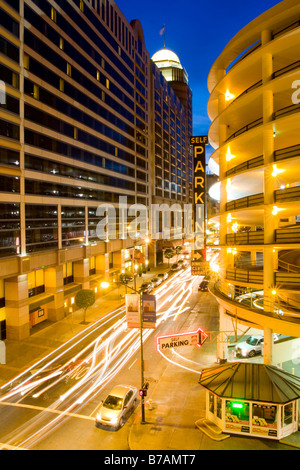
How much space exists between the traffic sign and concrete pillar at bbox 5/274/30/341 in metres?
16.6

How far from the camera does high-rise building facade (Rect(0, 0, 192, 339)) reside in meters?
28.2

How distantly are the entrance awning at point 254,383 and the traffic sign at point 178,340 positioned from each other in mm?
2068

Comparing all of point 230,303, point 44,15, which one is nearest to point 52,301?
point 230,303

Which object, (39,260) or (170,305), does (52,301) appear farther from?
(170,305)

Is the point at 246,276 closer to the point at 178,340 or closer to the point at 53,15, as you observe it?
the point at 178,340

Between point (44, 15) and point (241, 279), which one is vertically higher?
point (44, 15)

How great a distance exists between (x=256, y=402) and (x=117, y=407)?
7512 mm

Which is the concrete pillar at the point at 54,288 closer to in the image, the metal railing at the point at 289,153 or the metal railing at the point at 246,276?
the metal railing at the point at 246,276

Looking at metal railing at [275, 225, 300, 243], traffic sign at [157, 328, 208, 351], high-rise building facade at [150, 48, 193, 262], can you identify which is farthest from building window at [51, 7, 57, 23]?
high-rise building facade at [150, 48, 193, 262]

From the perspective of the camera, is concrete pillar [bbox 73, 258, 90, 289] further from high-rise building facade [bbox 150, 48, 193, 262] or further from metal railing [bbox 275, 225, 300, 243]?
high-rise building facade [bbox 150, 48, 193, 262]

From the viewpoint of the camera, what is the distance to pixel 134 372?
22.9 meters

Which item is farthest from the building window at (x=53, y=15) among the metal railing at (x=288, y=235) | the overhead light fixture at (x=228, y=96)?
the metal railing at (x=288, y=235)

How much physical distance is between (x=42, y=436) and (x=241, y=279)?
14336 millimetres

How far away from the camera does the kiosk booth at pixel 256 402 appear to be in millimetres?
14555
